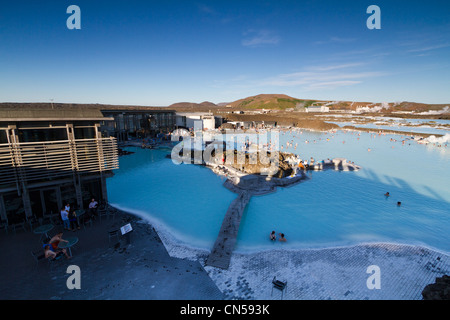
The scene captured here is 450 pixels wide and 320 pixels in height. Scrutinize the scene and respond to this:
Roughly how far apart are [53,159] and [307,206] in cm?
1460

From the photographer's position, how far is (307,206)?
1490cm

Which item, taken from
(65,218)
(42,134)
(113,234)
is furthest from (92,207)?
(42,134)

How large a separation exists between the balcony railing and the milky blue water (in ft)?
14.3

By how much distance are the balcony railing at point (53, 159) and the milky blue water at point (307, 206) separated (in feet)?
14.3

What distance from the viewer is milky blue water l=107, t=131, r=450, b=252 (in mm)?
11359

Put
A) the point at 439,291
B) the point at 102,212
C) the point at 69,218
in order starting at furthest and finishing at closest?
1. the point at 102,212
2. the point at 69,218
3. the point at 439,291

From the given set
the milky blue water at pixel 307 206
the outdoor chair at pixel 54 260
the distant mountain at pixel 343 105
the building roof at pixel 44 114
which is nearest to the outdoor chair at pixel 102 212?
the milky blue water at pixel 307 206

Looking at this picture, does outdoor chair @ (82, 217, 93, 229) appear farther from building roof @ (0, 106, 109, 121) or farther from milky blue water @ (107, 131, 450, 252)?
building roof @ (0, 106, 109, 121)

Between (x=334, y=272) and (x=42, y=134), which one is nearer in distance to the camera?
(x=334, y=272)

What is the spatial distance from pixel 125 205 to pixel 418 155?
39.2m

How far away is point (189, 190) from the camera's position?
1717cm

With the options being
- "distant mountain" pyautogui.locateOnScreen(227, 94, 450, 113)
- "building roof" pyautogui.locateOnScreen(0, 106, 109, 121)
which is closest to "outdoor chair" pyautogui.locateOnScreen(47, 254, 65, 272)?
"building roof" pyautogui.locateOnScreen(0, 106, 109, 121)

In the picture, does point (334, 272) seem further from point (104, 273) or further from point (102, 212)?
point (102, 212)

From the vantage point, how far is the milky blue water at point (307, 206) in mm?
11359
